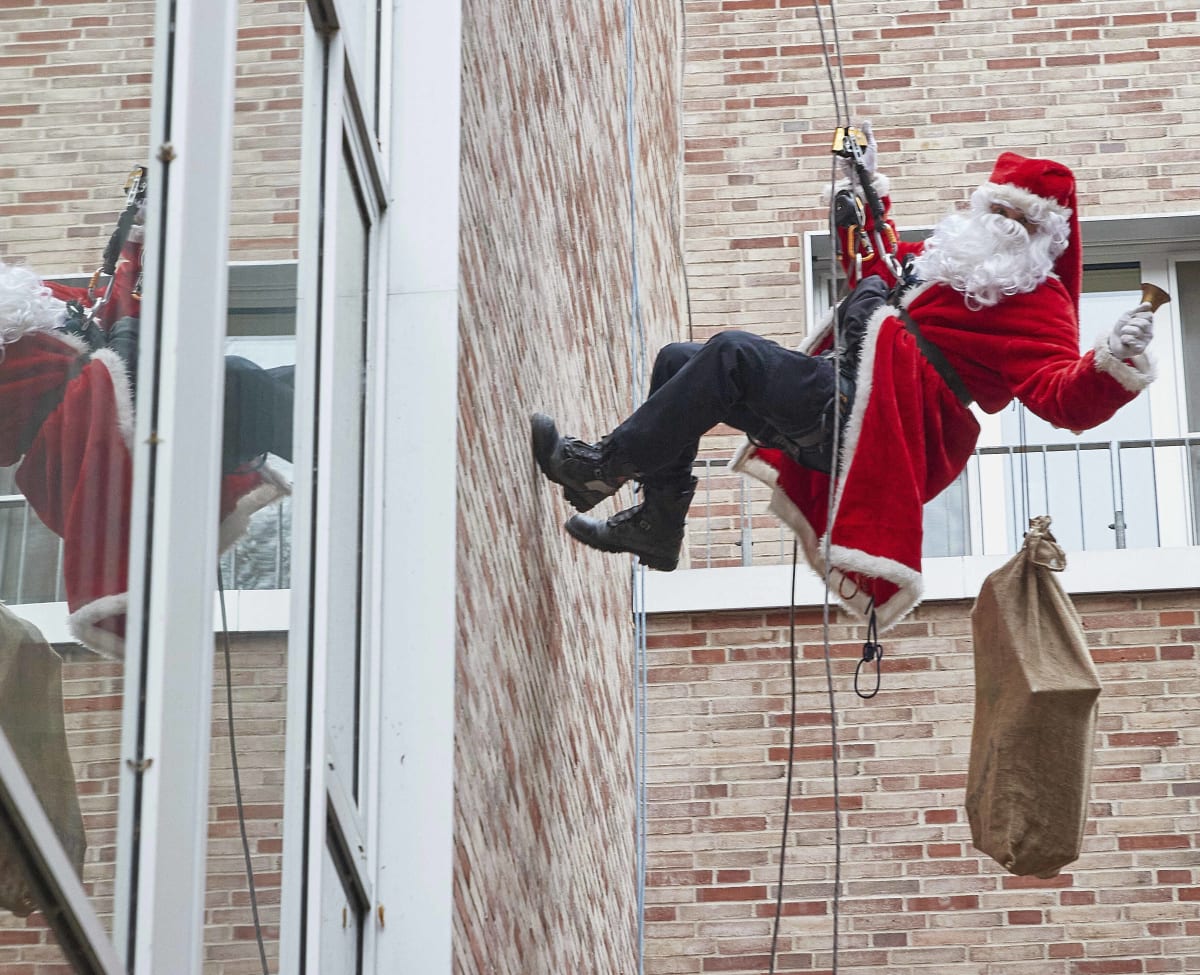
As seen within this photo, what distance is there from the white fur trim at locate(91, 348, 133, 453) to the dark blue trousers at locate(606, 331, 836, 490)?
2.86 meters

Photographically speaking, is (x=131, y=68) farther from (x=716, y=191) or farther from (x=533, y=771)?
(x=716, y=191)

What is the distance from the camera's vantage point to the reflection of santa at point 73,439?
2756mm

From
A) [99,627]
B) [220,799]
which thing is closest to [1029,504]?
[220,799]

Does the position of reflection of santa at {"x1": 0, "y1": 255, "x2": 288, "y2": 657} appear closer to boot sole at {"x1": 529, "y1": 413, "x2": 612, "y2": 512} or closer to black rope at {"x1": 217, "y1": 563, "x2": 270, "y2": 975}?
black rope at {"x1": 217, "y1": 563, "x2": 270, "y2": 975}

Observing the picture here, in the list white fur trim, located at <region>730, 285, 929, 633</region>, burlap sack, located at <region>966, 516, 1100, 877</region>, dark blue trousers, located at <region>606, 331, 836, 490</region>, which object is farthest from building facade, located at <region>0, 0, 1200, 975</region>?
burlap sack, located at <region>966, 516, 1100, 877</region>

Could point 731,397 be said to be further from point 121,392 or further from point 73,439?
point 73,439

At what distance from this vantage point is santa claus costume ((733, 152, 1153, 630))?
219 inches

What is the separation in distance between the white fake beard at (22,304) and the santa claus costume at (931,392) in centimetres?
299

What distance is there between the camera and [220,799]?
11.2 feet

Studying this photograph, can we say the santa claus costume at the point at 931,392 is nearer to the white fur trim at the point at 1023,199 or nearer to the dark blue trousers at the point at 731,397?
the white fur trim at the point at 1023,199

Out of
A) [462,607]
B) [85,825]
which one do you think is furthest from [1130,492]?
[85,825]

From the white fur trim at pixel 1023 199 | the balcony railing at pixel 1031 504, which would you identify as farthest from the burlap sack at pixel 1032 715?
the balcony railing at pixel 1031 504

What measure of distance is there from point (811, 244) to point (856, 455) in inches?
246

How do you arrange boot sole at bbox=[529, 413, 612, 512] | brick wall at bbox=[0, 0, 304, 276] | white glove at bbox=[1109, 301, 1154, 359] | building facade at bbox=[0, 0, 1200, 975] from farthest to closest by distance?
boot sole at bbox=[529, 413, 612, 512] < white glove at bbox=[1109, 301, 1154, 359] < building facade at bbox=[0, 0, 1200, 975] < brick wall at bbox=[0, 0, 304, 276]
